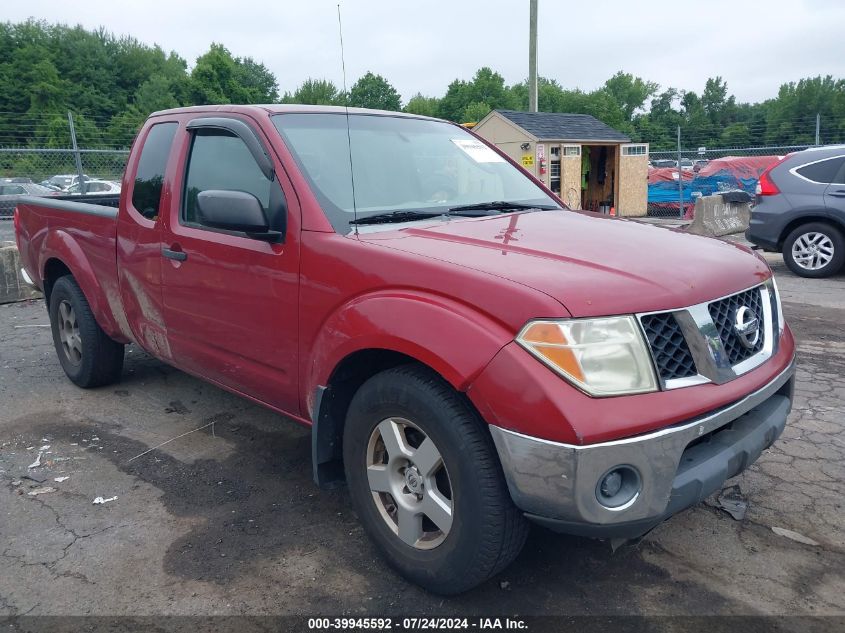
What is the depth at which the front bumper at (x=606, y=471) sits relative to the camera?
Answer: 2.10 metres

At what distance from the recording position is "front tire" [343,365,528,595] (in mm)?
2289

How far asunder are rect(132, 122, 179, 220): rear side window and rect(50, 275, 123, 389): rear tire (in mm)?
1199

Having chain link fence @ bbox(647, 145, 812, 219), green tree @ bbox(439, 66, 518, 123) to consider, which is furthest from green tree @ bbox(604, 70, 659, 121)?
chain link fence @ bbox(647, 145, 812, 219)

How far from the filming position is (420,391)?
2410 millimetres

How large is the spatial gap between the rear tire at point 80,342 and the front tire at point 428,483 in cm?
289

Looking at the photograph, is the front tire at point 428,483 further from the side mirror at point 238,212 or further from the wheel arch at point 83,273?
the wheel arch at point 83,273

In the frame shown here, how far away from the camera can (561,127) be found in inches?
632

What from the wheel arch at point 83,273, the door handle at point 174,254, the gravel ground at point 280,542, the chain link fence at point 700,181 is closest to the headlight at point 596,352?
the gravel ground at point 280,542

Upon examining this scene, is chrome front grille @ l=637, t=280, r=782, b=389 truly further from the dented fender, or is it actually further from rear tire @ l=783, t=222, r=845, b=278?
rear tire @ l=783, t=222, r=845, b=278

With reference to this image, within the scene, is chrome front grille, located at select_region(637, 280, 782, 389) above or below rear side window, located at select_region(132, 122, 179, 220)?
below

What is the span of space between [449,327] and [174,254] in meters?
1.95

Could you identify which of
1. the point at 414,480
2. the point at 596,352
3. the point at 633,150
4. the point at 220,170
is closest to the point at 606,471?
the point at 596,352

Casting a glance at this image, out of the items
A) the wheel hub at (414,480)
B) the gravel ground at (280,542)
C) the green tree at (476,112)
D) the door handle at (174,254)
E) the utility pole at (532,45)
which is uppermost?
the green tree at (476,112)

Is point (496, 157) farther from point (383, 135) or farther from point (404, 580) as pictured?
point (404, 580)
